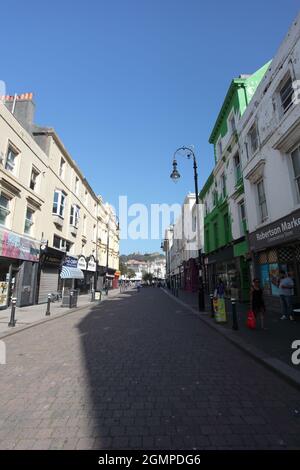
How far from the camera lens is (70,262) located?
25266 millimetres

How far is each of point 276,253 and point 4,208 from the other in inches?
604

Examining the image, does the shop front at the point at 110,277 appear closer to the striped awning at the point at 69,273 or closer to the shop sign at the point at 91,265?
the shop sign at the point at 91,265

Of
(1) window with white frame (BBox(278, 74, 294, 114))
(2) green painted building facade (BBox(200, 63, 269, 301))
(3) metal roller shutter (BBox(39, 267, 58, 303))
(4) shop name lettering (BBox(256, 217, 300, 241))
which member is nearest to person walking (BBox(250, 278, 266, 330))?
(4) shop name lettering (BBox(256, 217, 300, 241))

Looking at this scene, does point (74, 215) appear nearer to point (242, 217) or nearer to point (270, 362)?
point (242, 217)

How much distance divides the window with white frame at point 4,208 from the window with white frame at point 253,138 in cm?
1497

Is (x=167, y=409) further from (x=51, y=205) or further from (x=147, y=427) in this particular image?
(x=51, y=205)

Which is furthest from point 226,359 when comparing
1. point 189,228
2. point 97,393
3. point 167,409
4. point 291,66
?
point 189,228

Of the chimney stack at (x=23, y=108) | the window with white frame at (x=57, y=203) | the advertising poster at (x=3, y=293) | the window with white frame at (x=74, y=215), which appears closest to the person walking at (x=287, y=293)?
the advertising poster at (x=3, y=293)

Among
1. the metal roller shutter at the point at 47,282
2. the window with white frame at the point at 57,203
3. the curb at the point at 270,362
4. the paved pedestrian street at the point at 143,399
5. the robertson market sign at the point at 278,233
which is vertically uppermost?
the window with white frame at the point at 57,203

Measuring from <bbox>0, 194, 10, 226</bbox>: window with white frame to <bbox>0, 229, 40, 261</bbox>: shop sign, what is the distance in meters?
0.82

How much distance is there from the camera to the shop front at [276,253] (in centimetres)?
1031

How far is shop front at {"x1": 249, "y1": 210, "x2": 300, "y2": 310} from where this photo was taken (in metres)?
10.3

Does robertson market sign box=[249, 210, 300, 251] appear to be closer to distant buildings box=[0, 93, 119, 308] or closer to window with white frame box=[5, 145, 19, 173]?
distant buildings box=[0, 93, 119, 308]

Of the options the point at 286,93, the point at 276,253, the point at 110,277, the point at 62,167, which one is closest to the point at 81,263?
the point at 62,167
